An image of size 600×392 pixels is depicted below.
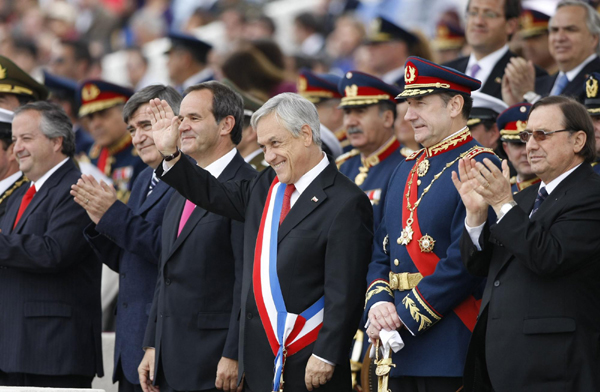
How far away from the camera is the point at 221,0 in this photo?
56.5 feet

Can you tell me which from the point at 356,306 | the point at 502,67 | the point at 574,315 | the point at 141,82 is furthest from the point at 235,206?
the point at 141,82

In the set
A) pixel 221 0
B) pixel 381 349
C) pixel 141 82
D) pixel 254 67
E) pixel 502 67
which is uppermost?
pixel 221 0

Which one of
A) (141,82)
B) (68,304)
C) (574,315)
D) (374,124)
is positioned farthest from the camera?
(141,82)

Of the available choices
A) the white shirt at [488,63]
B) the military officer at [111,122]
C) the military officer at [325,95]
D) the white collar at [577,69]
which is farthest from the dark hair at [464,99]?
the military officer at [111,122]

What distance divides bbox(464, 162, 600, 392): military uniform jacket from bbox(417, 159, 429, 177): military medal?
1.85 feet

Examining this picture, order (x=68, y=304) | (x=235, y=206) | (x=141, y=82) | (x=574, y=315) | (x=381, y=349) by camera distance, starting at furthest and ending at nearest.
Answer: (x=141, y=82) → (x=68, y=304) → (x=235, y=206) → (x=381, y=349) → (x=574, y=315)

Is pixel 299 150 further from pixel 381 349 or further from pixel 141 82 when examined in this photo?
pixel 141 82

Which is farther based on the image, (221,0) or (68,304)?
(221,0)

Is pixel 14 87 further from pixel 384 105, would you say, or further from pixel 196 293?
pixel 196 293

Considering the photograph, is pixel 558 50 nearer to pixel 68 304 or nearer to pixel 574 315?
pixel 574 315

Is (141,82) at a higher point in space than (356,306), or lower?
higher

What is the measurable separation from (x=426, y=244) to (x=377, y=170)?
6.50 feet

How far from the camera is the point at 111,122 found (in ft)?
29.5

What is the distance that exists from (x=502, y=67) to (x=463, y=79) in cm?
233
